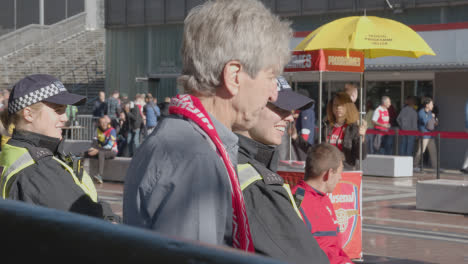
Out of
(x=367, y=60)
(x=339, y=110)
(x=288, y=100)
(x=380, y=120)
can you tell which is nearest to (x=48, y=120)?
(x=288, y=100)

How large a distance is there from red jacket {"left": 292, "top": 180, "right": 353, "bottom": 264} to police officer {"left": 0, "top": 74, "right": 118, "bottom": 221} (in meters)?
1.14

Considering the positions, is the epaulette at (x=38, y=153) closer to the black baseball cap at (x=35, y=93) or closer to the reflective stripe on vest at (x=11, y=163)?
the reflective stripe on vest at (x=11, y=163)

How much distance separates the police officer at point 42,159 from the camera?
3650 mm

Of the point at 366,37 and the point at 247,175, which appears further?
the point at 366,37

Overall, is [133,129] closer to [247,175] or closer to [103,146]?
[103,146]

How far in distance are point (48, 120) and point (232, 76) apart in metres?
2.18

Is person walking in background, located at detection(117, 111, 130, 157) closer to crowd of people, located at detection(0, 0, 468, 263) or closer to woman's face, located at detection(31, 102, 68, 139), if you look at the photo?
crowd of people, located at detection(0, 0, 468, 263)

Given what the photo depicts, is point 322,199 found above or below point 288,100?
below

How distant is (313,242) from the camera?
3.01 m

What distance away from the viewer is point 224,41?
7.03ft

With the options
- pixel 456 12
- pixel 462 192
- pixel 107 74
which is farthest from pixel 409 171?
pixel 107 74

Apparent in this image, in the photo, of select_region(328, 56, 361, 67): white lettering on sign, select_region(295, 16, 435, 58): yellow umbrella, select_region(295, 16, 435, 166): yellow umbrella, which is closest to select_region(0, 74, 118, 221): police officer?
select_region(328, 56, 361, 67): white lettering on sign

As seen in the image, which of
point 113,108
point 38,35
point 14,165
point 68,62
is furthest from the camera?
point 38,35

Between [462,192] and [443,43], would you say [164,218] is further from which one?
[443,43]
